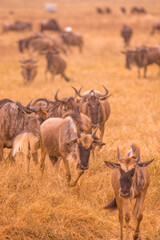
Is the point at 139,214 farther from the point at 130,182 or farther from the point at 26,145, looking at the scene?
the point at 26,145

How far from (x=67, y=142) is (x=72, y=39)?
26.4 metres

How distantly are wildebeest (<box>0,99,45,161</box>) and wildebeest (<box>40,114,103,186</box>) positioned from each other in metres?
0.27

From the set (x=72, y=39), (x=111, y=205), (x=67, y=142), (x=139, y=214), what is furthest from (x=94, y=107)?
(x=72, y=39)

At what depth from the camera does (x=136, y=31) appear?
139 ft

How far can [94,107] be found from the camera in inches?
382

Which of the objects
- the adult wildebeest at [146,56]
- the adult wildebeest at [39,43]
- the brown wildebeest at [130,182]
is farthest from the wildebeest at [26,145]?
the adult wildebeest at [39,43]

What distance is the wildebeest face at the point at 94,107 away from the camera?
9.65 metres

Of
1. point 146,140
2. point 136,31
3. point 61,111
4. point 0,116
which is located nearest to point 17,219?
point 0,116

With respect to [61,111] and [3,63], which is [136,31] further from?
[61,111]

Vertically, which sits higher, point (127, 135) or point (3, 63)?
point (3, 63)

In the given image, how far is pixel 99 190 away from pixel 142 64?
551 inches

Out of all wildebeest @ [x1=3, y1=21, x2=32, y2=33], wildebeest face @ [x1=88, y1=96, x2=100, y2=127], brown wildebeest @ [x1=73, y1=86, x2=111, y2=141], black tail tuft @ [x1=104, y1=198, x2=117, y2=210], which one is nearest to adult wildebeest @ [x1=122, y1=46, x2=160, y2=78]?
brown wildebeest @ [x1=73, y1=86, x2=111, y2=141]

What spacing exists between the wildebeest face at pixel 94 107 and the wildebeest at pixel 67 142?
2.14 meters

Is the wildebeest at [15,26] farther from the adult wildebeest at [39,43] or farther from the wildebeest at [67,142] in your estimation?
the wildebeest at [67,142]
